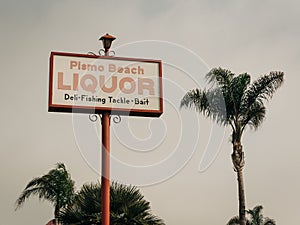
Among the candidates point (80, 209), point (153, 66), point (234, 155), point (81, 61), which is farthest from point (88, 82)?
point (234, 155)

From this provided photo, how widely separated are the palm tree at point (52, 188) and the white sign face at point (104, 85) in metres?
12.9

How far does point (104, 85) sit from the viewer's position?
13.8 meters

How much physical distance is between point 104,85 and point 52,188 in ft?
44.1

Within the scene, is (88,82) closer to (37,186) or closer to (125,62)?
(125,62)

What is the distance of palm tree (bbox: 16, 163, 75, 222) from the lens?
2586 cm

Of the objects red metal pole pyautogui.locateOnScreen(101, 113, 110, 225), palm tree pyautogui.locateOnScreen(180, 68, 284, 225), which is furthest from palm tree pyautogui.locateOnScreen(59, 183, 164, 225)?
palm tree pyautogui.locateOnScreen(180, 68, 284, 225)

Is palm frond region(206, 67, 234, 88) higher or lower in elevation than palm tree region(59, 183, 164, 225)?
higher

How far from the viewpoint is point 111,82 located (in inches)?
545

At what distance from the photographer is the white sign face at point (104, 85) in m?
13.3

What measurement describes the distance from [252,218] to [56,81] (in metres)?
33.0

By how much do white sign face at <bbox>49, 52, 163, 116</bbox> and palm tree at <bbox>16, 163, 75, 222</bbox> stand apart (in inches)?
507

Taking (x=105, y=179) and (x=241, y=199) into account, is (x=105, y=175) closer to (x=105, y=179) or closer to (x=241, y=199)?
(x=105, y=179)

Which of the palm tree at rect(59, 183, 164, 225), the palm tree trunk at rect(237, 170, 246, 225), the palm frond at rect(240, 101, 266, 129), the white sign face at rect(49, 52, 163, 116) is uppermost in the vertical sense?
the palm frond at rect(240, 101, 266, 129)

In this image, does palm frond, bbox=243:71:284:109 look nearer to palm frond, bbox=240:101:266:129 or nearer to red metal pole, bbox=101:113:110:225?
palm frond, bbox=240:101:266:129
